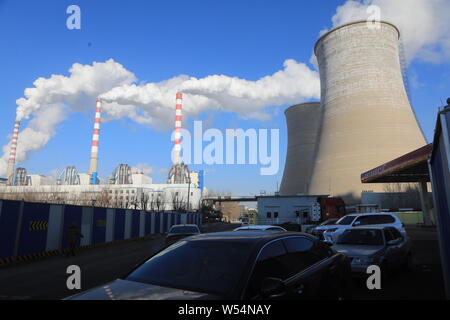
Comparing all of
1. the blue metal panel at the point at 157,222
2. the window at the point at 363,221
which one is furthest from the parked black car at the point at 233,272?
the blue metal panel at the point at 157,222

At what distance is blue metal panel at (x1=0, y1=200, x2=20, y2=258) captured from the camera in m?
11.0

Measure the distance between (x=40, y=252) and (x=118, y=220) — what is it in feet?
27.0

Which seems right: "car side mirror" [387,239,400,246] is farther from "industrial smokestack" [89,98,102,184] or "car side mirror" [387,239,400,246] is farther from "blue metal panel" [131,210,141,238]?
"industrial smokestack" [89,98,102,184]

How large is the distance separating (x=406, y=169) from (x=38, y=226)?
980 inches

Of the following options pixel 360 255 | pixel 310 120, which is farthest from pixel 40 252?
pixel 310 120

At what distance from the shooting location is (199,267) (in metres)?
3.02

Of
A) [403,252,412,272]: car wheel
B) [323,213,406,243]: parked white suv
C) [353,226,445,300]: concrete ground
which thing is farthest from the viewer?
[323,213,406,243]: parked white suv

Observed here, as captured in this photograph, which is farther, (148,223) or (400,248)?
(148,223)

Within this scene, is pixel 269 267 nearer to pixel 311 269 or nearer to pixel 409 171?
pixel 311 269

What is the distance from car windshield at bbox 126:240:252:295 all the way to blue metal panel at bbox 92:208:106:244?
53.1ft

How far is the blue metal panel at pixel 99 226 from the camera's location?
1792cm

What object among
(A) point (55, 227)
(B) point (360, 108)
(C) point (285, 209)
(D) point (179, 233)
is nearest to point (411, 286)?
(D) point (179, 233)

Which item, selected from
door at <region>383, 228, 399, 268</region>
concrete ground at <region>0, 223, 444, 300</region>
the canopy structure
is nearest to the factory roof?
the canopy structure

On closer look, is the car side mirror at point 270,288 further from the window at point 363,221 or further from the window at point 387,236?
the window at point 363,221
